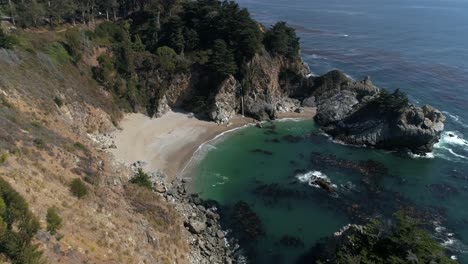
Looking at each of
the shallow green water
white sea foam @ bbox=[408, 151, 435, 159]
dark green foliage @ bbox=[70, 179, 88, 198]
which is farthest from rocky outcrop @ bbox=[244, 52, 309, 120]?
dark green foliage @ bbox=[70, 179, 88, 198]

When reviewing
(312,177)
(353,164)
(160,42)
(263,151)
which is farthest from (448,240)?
(160,42)

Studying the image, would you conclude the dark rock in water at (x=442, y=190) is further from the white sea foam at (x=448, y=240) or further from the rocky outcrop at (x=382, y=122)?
the rocky outcrop at (x=382, y=122)

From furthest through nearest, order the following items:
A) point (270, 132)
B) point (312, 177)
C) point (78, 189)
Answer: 1. point (270, 132)
2. point (312, 177)
3. point (78, 189)

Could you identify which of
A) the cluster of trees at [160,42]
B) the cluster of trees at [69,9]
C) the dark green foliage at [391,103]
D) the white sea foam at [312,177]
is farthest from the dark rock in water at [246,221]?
the cluster of trees at [69,9]

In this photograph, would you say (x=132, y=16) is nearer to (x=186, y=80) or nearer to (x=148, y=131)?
(x=186, y=80)

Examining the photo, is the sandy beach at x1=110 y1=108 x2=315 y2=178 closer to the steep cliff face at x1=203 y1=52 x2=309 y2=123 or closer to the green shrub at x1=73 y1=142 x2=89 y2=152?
the steep cliff face at x1=203 y1=52 x2=309 y2=123

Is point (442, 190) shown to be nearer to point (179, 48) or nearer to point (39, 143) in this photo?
point (179, 48)
